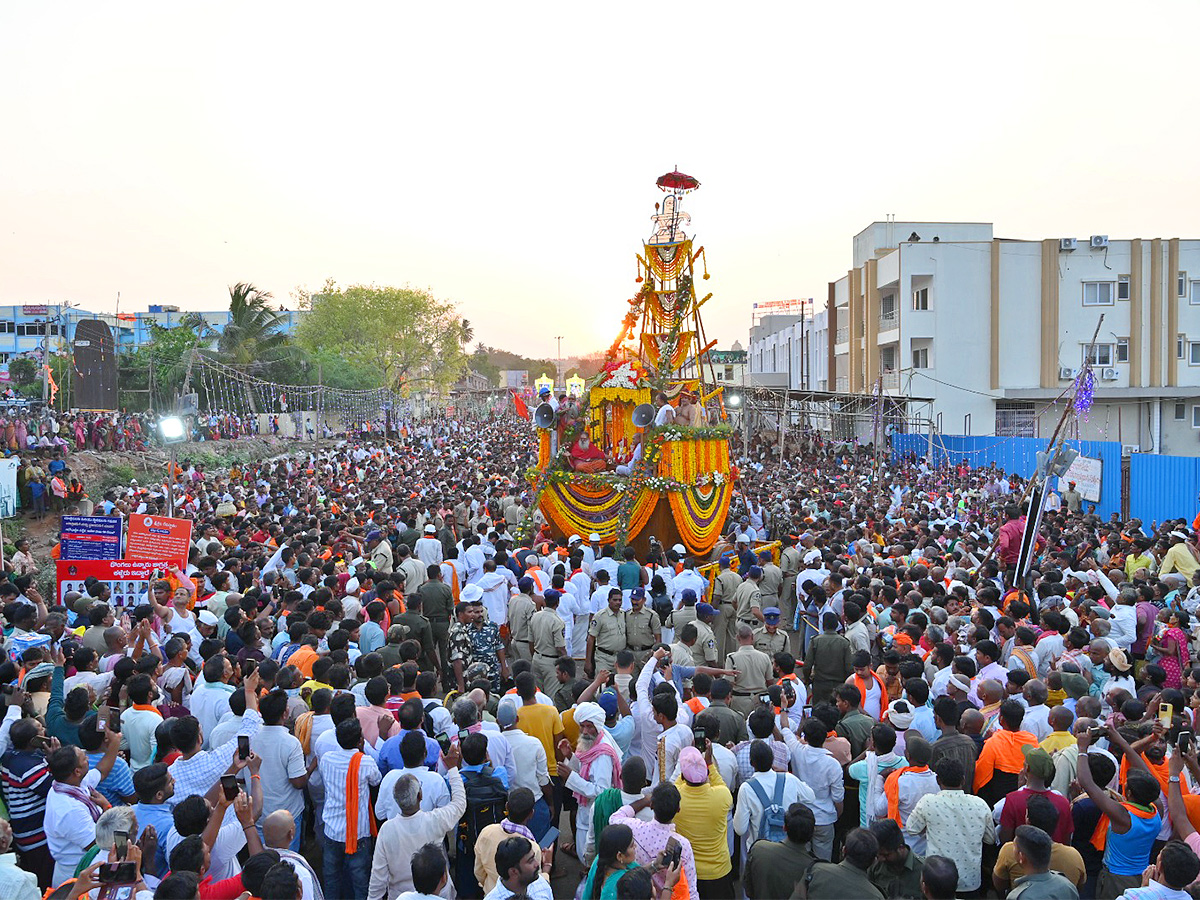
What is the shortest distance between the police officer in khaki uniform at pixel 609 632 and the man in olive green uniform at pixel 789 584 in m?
3.60

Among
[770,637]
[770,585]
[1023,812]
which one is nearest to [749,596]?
[770,585]

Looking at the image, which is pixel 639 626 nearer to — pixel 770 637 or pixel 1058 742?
pixel 770 637

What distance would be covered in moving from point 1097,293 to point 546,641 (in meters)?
31.0

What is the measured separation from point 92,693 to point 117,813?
6.62 feet

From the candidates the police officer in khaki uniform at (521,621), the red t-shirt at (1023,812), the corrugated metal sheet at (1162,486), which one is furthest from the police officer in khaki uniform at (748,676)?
the corrugated metal sheet at (1162,486)

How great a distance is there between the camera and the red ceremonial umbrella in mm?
15164

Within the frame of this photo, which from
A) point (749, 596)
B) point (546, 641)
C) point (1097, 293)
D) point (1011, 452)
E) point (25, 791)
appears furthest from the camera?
point (1097, 293)

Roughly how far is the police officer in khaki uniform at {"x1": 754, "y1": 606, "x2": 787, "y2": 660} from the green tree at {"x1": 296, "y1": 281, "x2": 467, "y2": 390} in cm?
4815

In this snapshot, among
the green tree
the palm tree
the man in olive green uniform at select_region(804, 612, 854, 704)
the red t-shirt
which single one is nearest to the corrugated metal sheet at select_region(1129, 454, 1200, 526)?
the man in olive green uniform at select_region(804, 612, 854, 704)

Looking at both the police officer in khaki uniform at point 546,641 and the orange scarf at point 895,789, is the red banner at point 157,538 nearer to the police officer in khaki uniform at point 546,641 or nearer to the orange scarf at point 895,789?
the police officer in khaki uniform at point 546,641

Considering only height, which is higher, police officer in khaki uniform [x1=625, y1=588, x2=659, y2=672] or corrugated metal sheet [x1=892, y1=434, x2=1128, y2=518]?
corrugated metal sheet [x1=892, y1=434, x2=1128, y2=518]

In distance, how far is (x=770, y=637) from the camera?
7.53 m

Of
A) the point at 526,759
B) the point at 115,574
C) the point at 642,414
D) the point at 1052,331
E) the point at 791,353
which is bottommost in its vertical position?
the point at 526,759

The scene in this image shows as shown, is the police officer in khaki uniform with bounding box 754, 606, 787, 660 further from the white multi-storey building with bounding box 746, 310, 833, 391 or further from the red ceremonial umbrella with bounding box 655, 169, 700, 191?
the white multi-storey building with bounding box 746, 310, 833, 391
